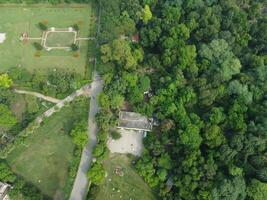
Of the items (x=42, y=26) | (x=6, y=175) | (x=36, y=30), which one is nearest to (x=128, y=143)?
(x=6, y=175)

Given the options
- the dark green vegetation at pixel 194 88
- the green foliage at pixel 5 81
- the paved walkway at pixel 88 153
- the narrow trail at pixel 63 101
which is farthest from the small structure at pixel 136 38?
the green foliage at pixel 5 81

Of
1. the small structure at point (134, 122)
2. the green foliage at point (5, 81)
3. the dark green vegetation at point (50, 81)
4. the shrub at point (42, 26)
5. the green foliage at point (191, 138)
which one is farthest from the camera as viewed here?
the shrub at point (42, 26)

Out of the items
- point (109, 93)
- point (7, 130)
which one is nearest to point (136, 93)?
point (109, 93)

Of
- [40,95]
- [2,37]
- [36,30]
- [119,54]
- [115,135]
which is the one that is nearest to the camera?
[115,135]

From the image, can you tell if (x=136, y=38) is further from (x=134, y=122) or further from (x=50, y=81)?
(x=134, y=122)

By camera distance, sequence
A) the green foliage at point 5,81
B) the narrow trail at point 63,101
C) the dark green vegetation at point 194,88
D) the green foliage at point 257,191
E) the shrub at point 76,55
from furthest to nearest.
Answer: the shrub at point 76,55, the green foliage at point 5,81, the narrow trail at point 63,101, the dark green vegetation at point 194,88, the green foliage at point 257,191

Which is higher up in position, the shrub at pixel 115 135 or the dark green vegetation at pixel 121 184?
the shrub at pixel 115 135

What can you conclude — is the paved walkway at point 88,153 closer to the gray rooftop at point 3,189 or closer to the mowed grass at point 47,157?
the mowed grass at point 47,157

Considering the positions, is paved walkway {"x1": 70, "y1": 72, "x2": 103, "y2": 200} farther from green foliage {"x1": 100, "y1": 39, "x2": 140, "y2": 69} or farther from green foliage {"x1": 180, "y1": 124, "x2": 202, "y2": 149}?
green foliage {"x1": 180, "y1": 124, "x2": 202, "y2": 149}
